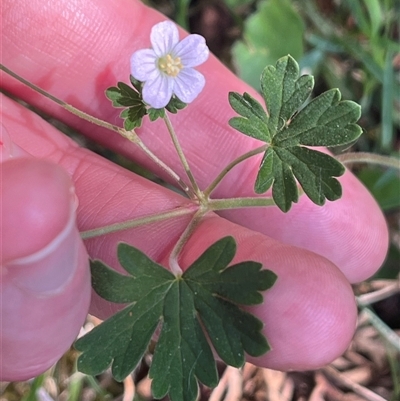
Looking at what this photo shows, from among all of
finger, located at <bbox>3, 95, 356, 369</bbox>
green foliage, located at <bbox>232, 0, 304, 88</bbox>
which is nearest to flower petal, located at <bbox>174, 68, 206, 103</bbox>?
finger, located at <bbox>3, 95, 356, 369</bbox>

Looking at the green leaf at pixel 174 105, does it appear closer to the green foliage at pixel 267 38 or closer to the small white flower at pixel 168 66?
the small white flower at pixel 168 66

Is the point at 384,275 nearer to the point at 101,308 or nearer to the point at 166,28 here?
the point at 101,308

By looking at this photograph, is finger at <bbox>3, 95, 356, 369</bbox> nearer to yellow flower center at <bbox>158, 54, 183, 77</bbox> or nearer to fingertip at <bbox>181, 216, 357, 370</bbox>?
fingertip at <bbox>181, 216, 357, 370</bbox>

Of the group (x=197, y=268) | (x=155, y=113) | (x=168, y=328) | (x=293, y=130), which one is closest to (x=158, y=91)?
(x=155, y=113)

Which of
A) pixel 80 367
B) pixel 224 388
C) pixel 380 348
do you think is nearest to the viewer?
pixel 80 367

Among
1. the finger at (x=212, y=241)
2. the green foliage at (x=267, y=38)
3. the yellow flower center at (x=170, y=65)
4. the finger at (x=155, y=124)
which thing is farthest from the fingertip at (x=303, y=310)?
the green foliage at (x=267, y=38)

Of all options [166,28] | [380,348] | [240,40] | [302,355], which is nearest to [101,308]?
[302,355]
